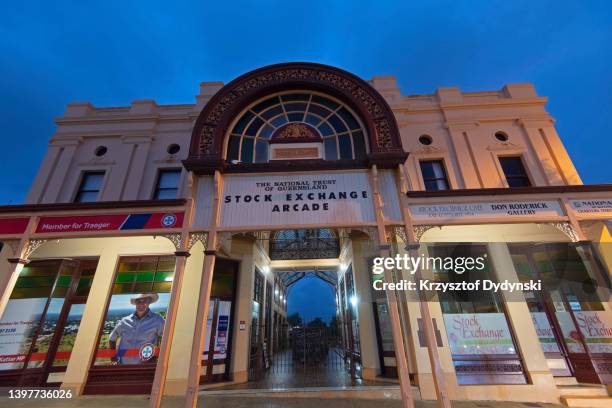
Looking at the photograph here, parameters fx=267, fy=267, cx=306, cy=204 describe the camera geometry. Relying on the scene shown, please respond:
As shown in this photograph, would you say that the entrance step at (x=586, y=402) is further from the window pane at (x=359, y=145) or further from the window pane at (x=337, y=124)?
the window pane at (x=337, y=124)

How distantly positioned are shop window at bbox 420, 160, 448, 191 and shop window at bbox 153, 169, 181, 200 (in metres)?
9.57

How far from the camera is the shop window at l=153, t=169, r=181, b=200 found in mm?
10242

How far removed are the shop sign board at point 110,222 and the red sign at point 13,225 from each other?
44 cm

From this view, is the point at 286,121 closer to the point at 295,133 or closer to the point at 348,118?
the point at 295,133

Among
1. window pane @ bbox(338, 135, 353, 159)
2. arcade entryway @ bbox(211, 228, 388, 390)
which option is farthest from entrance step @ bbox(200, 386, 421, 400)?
window pane @ bbox(338, 135, 353, 159)

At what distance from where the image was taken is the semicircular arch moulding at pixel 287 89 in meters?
7.98

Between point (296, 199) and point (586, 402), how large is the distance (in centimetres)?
953

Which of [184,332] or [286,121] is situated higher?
[286,121]

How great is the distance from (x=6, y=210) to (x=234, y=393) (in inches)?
340

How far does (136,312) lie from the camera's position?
9109 millimetres

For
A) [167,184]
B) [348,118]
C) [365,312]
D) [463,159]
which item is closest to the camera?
[348,118]

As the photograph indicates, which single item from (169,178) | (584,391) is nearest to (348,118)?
(169,178)

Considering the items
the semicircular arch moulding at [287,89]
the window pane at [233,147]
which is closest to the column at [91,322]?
the semicircular arch moulding at [287,89]

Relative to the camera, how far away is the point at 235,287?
10.6 meters
